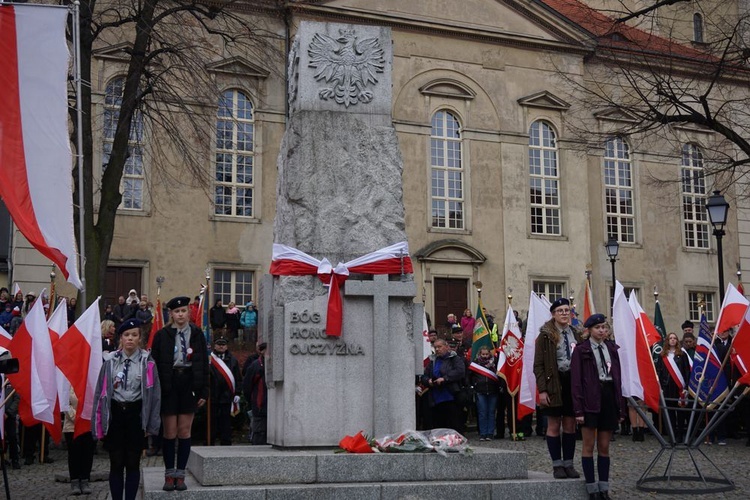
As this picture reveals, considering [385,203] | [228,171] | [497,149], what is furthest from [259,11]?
[385,203]

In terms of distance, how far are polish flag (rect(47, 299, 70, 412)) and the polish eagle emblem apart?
14.6 ft

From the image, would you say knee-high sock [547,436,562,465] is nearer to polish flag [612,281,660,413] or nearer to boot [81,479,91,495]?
polish flag [612,281,660,413]

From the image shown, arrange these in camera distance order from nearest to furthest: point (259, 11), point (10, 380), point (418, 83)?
1. point (10, 380)
2. point (259, 11)
3. point (418, 83)

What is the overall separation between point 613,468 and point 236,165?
71.2ft

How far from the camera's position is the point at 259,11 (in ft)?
104

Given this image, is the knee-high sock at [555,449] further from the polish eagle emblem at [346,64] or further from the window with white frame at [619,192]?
the window with white frame at [619,192]

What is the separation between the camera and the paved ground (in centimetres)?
1138

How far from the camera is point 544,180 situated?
36969 millimetres

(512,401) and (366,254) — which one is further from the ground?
(366,254)

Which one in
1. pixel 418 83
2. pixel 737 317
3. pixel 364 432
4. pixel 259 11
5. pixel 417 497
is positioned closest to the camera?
pixel 417 497

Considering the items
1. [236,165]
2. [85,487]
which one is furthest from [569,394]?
[236,165]

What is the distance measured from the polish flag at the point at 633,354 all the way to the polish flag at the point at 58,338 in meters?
6.58

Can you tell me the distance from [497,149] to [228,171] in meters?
9.94

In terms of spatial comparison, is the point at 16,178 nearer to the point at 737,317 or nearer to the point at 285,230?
the point at 285,230
